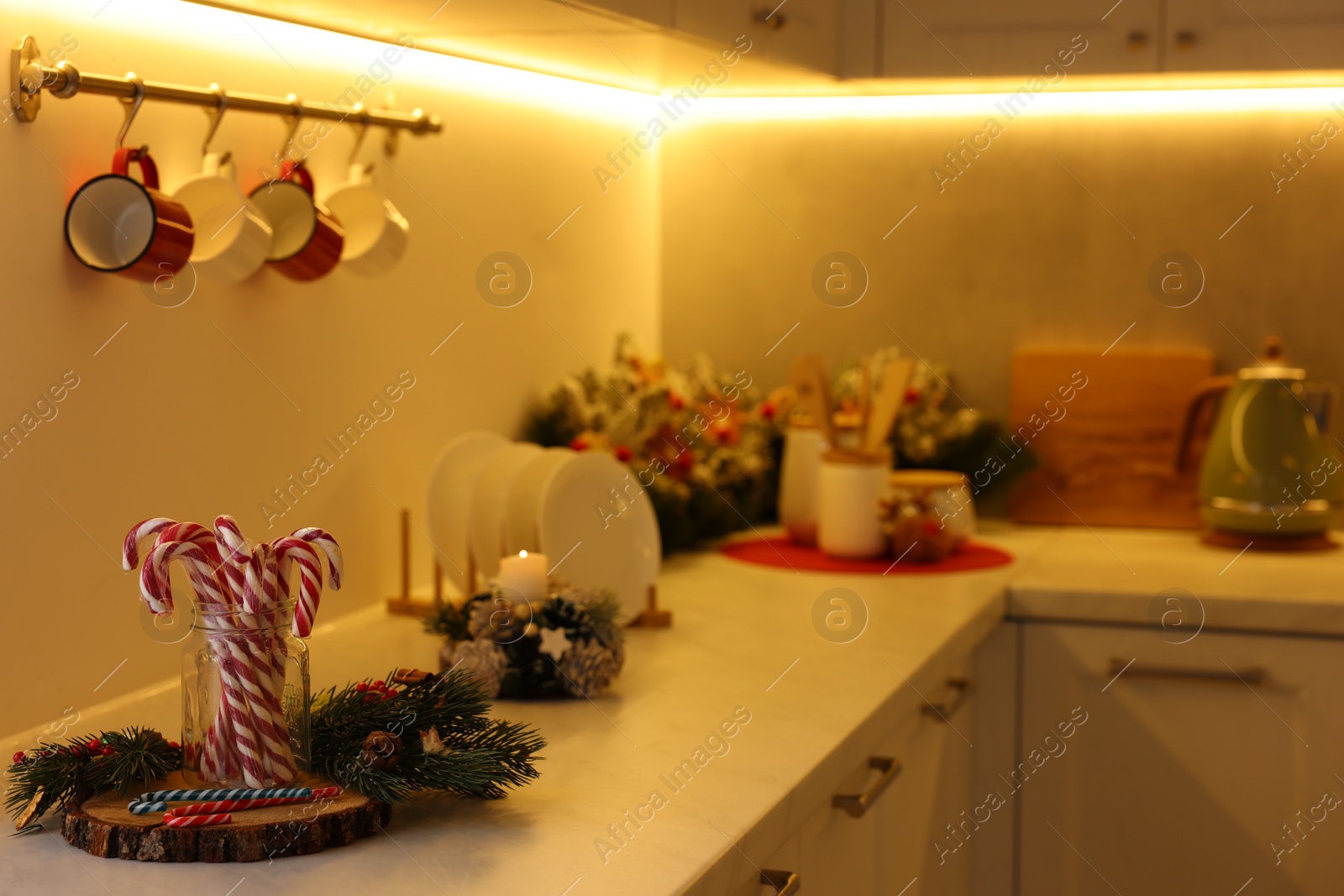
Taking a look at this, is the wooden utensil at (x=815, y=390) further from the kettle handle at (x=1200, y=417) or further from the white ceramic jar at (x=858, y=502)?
the kettle handle at (x=1200, y=417)

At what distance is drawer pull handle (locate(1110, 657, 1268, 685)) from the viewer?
1.66 metres

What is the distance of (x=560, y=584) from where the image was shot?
1340 mm

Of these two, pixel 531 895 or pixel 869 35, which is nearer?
pixel 531 895

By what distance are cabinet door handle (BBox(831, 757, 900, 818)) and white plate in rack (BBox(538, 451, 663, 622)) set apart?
1.15 feet

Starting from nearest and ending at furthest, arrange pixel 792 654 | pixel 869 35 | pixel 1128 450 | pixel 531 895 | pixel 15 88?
pixel 531 895 → pixel 15 88 → pixel 792 654 → pixel 869 35 → pixel 1128 450

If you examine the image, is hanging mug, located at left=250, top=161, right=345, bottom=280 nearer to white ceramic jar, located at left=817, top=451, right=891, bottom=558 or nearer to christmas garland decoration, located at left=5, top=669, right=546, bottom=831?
christmas garland decoration, located at left=5, top=669, right=546, bottom=831

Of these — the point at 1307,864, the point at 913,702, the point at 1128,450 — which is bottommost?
the point at 1307,864

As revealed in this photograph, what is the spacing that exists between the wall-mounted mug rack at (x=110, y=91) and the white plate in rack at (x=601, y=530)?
1.63ft

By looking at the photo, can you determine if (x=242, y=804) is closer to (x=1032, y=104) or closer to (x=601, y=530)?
(x=601, y=530)

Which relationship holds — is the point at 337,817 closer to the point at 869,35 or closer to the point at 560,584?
the point at 560,584

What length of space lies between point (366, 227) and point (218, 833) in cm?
79

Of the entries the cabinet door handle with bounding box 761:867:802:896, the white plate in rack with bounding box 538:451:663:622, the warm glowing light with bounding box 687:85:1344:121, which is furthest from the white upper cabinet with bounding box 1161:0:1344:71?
the cabinet door handle with bounding box 761:867:802:896

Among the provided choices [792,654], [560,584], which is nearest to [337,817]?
[560,584]

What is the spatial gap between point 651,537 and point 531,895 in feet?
2.67
